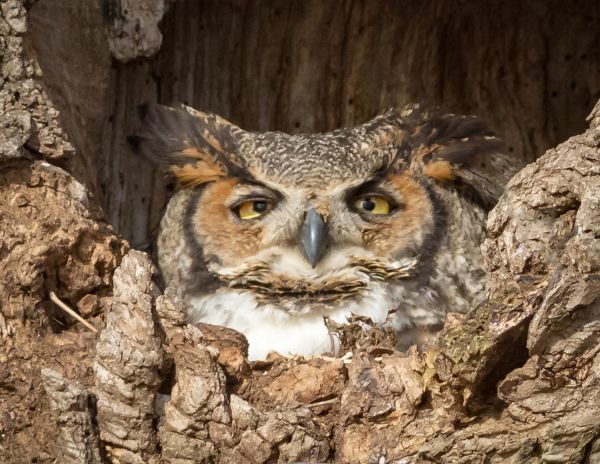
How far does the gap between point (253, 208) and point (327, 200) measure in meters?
0.23

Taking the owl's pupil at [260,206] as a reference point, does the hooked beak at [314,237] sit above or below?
below

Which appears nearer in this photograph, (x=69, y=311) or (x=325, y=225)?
(x=69, y=311)

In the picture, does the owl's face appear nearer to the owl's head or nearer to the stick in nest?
the owl's head

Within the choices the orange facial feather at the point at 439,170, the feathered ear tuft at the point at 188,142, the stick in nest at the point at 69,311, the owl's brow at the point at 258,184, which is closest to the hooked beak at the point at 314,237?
the owl's brow at the point at 258,184

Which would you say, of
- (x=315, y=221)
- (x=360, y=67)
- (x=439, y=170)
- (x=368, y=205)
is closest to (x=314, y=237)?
(x=315, y=221)

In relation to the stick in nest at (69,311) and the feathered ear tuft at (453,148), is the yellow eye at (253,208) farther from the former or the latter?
the stick in nest at (69,311)

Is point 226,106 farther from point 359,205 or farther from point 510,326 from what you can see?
point 510,326

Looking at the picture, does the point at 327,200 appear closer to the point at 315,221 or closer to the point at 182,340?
the point at 315,221

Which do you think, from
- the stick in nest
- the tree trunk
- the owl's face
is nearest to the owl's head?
the owl's face

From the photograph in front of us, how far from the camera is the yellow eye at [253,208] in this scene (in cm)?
325

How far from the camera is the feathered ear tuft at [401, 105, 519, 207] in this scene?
10.9 ft

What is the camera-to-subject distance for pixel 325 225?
3.14 metres

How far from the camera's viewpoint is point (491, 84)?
416 cm

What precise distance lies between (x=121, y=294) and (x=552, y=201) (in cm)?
93
